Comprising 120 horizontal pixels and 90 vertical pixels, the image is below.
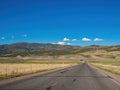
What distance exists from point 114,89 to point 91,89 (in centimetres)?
162

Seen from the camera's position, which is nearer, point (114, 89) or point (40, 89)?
point (40, 89)

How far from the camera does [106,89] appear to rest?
51.4 ft

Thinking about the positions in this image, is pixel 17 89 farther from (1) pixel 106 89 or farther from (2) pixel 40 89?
(1) pixel 106 89

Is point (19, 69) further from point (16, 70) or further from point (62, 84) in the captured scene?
point (62, 84)

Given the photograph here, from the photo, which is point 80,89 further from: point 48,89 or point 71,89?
point 48,89

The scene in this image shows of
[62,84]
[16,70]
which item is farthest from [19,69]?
[62,84]

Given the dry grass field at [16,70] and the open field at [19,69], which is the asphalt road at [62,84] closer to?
the dry grass field at [16,70]

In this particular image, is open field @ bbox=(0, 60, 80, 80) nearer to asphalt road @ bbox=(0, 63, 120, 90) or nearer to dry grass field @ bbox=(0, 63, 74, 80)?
dry grass field @ bbox=(0, 63, 74, 80)

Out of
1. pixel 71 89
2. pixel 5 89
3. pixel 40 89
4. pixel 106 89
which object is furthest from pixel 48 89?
pixel 106 89

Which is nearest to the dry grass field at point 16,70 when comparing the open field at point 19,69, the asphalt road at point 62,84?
the open field at point 19,69

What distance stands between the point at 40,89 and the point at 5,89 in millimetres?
2077

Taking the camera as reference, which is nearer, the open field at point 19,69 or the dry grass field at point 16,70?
the dry grass field at point 16,70

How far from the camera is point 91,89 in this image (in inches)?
607

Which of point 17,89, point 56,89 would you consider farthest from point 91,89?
point 17,89
